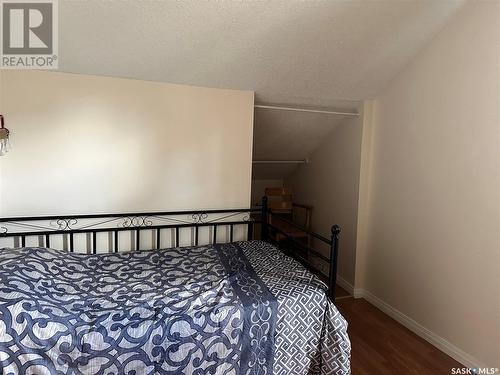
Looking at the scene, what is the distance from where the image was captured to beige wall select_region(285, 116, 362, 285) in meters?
2.87

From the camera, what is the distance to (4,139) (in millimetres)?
1921

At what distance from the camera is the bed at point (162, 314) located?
1.23m

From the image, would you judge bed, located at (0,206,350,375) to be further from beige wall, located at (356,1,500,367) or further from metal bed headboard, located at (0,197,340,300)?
beige wall, located at (356,1,500,367)

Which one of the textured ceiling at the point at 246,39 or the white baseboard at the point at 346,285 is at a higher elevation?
the textured ceiling at the point at 246,39

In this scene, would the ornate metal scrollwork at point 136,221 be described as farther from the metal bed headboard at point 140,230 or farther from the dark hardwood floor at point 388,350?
the dark hardwood floor at point 388,350

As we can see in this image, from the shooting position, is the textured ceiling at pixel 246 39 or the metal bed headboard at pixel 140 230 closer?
the textured ceiling at pixel 246 39

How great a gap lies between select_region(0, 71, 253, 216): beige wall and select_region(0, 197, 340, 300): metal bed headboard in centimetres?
7

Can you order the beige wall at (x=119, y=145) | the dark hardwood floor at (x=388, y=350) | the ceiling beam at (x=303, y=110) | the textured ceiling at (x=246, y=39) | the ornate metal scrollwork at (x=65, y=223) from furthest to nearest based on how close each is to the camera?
A: the ceiling beam at (x=303, y=110)
the ornate metal scrollwork at (x=65, y=223)
the beige wall at (x=119, y=145)
the dark hardwood floor at (x=388, y=350)
the textured ceiling at (x=246, y=39)

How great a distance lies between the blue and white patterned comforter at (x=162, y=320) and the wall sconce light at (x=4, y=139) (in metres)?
0.68

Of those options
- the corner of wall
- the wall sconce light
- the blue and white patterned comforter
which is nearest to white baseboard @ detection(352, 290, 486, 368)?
the corner of wall

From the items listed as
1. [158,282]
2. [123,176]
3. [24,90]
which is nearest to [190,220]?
[123,176]

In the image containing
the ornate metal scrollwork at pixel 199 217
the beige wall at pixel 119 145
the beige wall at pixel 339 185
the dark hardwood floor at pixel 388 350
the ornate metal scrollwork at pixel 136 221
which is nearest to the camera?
the dark hardwood floor at pixel 388 350

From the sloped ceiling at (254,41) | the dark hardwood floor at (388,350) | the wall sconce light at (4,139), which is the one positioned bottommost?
the dark hardwood floor at (388,350)

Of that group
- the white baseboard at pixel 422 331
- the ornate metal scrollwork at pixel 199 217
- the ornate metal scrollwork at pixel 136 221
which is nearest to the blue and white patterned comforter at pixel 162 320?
the ornate metal scrollwork at pixel 136 221
